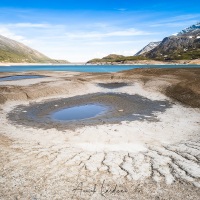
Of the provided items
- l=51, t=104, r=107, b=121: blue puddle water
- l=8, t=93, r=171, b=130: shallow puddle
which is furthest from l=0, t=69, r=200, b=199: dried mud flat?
l=51, t=104, r=107, b=121: blue puddle water

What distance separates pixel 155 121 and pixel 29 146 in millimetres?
10342

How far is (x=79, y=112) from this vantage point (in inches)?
885

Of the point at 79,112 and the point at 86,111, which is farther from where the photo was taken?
the point at 86,111

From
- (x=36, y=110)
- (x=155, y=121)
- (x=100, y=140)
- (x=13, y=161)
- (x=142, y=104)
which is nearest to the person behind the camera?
(x=13, y=161)

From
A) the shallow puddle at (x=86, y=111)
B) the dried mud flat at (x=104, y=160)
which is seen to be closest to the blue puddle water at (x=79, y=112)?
the shallow puddle at (x=86, y=111)

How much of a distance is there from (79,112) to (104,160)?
11824 millimetres

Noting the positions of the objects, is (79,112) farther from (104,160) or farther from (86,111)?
(104,160)

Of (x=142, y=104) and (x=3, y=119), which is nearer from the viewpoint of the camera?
(x=3, y=119)

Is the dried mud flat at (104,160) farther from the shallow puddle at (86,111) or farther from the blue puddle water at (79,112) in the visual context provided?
the blue puddle water at (79,112)

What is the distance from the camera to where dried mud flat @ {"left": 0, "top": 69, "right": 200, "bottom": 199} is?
856 cm

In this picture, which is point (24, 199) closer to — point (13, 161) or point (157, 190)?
point (13, 161)

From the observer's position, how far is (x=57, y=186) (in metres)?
8.84

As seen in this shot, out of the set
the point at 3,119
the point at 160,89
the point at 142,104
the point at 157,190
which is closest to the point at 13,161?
the point at 157,190

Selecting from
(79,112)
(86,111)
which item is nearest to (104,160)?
(79,112)
